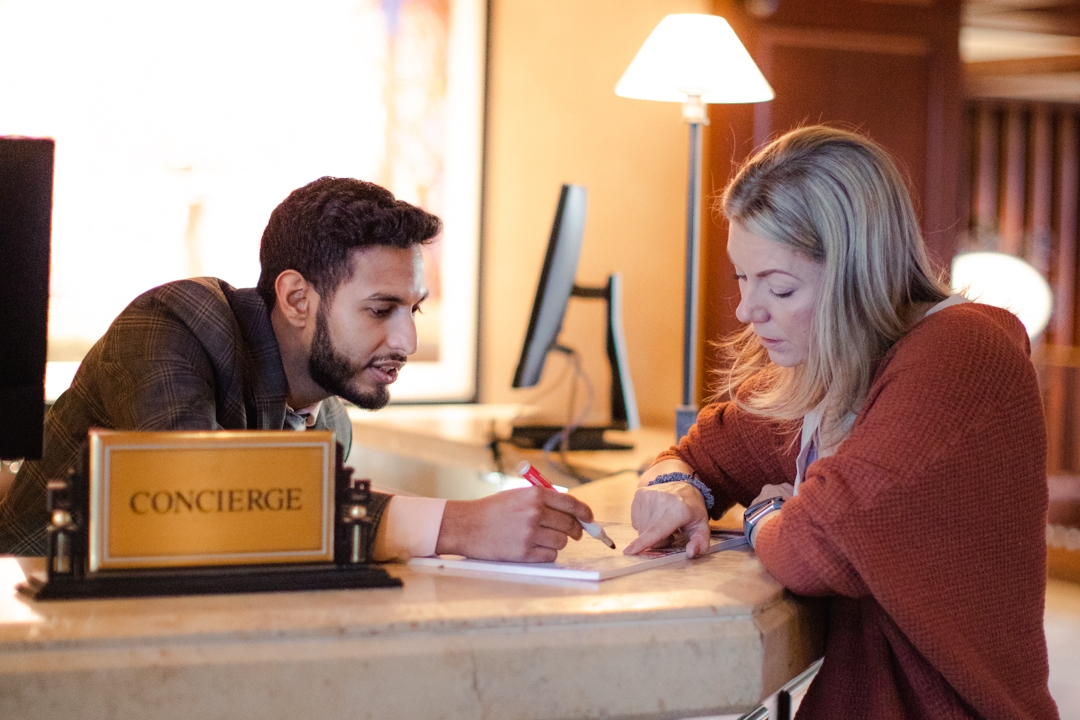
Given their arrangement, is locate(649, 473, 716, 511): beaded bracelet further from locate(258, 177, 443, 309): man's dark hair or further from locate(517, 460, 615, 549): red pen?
locate(258, 177, 443, 309): man's dark hair

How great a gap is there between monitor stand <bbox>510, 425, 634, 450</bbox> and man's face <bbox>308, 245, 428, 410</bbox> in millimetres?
1295

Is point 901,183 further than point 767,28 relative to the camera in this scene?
No

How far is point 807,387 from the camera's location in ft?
4.72

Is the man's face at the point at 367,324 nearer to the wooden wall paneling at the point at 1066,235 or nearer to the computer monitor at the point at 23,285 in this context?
the computer monitor at the point at 23,285

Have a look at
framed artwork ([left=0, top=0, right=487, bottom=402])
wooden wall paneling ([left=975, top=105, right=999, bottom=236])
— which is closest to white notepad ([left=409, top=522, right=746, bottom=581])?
framed artwork ([left=0, top=0, right=487, bottom=402])

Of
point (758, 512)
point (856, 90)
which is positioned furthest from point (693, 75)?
point (856, 90)

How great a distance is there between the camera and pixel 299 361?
176 cm

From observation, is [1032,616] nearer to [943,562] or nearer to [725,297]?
[943,562]

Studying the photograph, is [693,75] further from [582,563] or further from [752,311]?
[582,563]

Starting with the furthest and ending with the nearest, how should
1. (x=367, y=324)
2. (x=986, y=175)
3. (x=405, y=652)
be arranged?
(x=986, y=175) → (x=367, y=324) → (x=405, y=652)

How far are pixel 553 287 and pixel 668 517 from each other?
156 centimetres

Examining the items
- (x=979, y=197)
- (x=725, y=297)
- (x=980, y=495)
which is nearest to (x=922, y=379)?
(x=980, y=495)

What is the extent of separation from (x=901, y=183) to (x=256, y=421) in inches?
37.6

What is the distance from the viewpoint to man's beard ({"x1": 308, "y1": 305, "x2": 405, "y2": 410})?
1709mm
